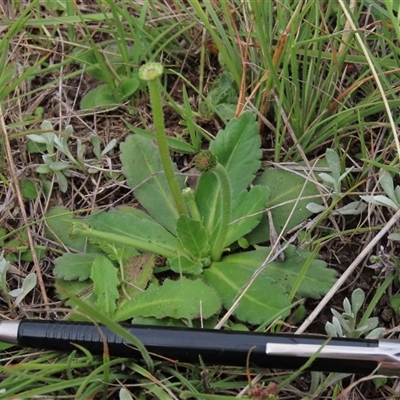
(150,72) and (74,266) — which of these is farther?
(74,266)

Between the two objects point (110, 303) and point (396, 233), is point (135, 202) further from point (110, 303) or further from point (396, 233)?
point (396, 233)

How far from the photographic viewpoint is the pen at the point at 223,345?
118cm

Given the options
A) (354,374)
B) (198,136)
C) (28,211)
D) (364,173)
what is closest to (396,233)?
(364,173)

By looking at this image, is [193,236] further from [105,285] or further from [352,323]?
[352,323]

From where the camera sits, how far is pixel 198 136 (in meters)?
1.63

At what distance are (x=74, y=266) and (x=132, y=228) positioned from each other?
0.57 ft

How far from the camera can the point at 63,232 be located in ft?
5.08

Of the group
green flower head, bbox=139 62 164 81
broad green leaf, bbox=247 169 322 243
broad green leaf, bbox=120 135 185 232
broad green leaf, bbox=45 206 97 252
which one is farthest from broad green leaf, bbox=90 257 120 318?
green flower head, bbox=139 62 164 81

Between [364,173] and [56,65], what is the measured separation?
3.03 feet

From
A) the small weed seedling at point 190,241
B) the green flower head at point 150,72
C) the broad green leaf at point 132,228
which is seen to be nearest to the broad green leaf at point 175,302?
the small weed seedling at point 190,241

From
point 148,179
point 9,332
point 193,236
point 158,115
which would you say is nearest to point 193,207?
point 193,236

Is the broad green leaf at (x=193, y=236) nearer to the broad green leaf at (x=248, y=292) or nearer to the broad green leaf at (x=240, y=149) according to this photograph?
the broad green leaf at (x=248, y=292)

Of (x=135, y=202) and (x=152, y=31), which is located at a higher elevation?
(x=152, y=31)

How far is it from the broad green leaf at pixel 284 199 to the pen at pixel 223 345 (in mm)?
323
